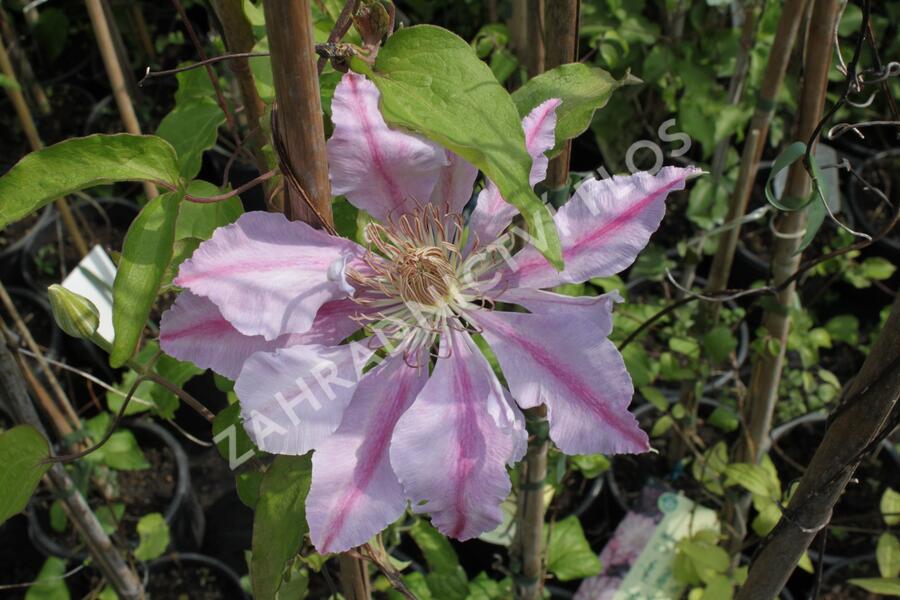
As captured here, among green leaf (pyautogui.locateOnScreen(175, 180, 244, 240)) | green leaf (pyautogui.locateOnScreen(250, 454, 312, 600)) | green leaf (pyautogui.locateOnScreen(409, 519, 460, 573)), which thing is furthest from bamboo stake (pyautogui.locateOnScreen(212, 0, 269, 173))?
green leaf (pyautogui.locateOnScreen(409, 519, 460, 573))

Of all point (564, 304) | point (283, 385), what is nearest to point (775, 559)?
point (564, 304)

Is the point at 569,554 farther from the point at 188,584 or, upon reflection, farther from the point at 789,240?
the point at 188,584

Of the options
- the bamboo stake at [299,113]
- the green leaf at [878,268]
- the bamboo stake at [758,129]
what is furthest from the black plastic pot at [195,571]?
the green leaf at [878,268]

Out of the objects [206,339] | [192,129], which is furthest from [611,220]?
[192,129]

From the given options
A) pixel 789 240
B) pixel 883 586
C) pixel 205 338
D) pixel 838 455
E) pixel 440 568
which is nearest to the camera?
pixel 205 338

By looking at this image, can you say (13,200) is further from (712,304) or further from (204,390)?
(204,390)
